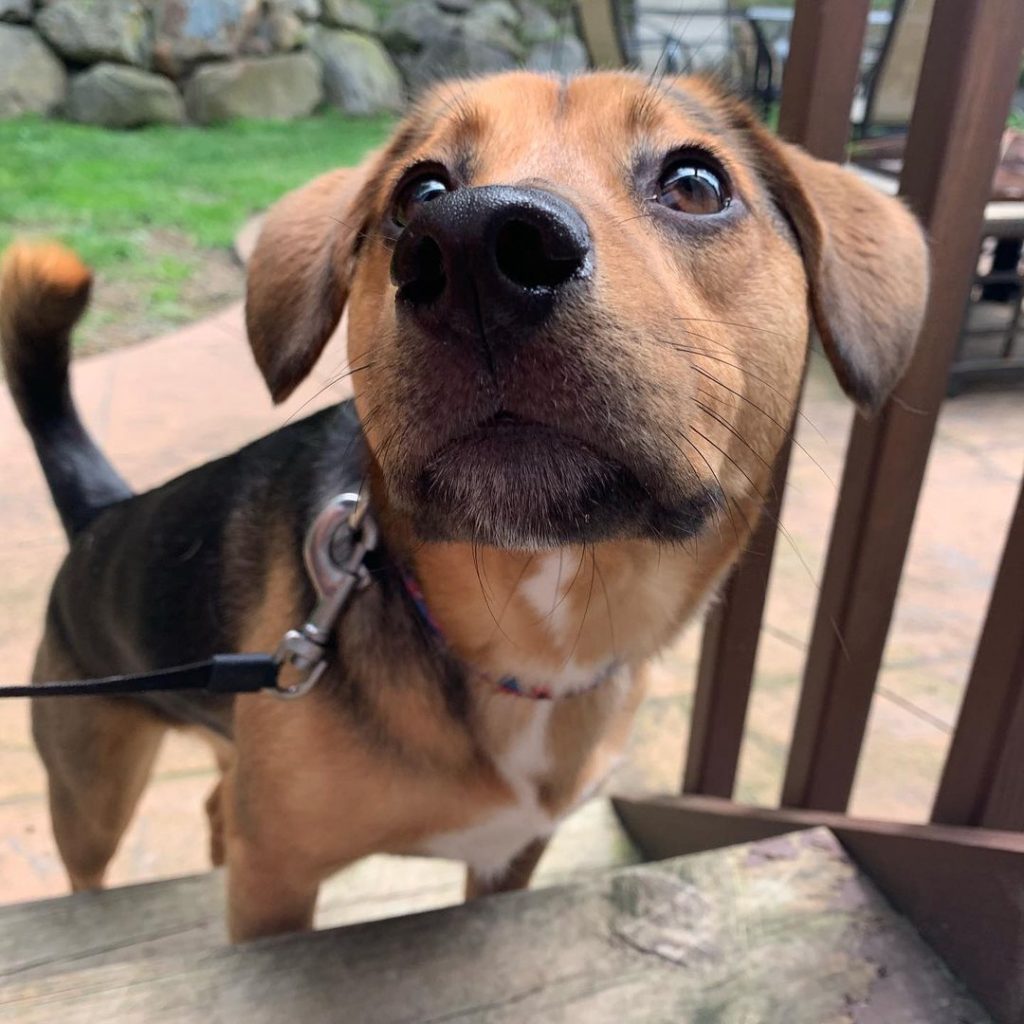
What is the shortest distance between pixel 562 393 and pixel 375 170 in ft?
3.16

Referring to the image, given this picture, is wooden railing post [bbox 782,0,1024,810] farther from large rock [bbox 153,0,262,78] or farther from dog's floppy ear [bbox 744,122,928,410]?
large rock [bbox 153,0,262,78]

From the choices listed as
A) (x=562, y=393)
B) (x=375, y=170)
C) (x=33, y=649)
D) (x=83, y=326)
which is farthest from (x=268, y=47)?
(x=562, y=393)

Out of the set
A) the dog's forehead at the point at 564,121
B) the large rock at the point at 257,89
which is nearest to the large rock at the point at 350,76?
the large rock at the point at 257,89

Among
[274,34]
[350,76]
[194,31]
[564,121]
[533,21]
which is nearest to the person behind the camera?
[564,121]

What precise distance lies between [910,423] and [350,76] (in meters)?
16.2

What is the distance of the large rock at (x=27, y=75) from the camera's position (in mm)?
13172

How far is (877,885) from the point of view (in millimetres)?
1734

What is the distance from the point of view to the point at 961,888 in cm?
156

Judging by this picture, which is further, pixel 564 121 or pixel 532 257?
pixel 564 121

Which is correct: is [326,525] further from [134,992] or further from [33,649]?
[33,649]

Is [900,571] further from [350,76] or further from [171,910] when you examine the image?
[350,76]

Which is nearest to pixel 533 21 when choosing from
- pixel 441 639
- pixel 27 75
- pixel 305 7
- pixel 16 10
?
pixel 305 7

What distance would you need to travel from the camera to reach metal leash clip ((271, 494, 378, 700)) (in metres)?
1.59

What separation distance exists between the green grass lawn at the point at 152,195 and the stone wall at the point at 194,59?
493 millimetres
